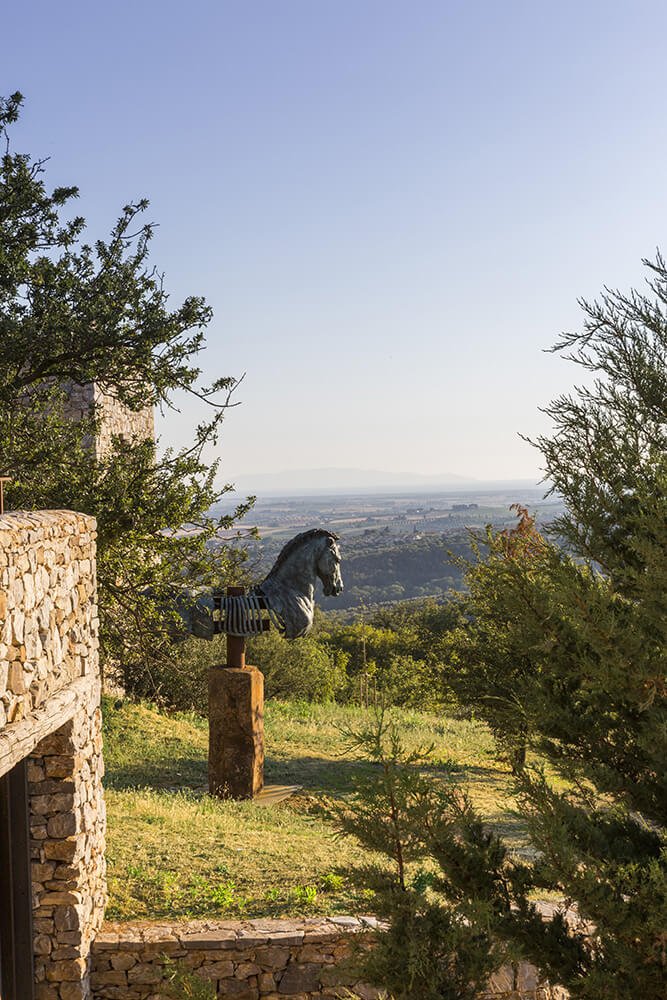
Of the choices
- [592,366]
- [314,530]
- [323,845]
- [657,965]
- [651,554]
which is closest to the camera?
[657,965]

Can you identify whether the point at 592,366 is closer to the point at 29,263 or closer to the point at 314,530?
the point at 314,530

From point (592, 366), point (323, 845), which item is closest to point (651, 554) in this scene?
point (592, 366)

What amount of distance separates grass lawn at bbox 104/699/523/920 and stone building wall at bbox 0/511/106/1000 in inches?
28.5

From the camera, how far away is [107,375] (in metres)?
10.8

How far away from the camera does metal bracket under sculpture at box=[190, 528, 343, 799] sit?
33.7ft

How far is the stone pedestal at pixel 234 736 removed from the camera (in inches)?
404

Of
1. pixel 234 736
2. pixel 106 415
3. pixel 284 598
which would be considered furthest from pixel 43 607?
pixel 106 415

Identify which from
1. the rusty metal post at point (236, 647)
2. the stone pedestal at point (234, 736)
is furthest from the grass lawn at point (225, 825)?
the rusty metal post at point (236, 647)

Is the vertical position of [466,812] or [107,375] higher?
[107,375]

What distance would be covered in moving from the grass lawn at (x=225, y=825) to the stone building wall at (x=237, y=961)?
1.15ft

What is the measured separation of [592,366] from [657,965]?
462cm

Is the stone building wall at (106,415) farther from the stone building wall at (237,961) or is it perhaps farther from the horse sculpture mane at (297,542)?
the stone building wall at (237,961)

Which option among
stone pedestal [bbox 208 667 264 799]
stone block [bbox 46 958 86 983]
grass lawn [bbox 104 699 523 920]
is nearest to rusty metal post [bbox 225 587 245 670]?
stone pedestal [bbox 208 667 264 799]

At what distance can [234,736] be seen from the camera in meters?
10.3
